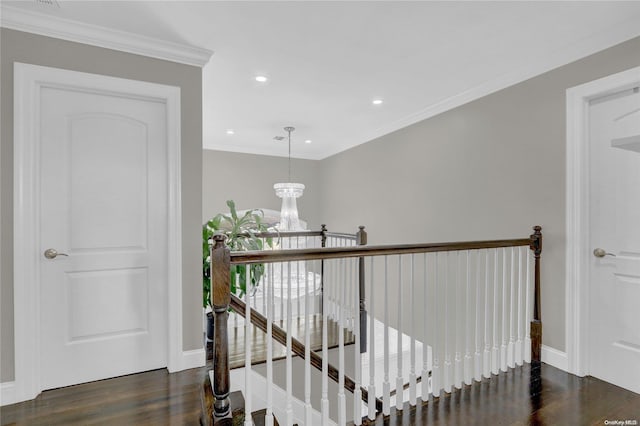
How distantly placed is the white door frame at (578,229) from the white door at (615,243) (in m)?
0.04

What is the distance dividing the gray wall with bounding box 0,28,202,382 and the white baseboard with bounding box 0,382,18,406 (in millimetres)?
34

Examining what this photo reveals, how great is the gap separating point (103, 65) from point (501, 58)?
304cm

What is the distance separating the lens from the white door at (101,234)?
2.22m

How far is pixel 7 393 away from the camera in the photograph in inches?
79.3

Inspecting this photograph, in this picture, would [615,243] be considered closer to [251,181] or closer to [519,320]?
[519,320]

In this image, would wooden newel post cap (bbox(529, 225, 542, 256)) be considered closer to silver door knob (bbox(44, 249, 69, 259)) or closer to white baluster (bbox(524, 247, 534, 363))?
white baluster (bbox(524, 247, 534, 363))

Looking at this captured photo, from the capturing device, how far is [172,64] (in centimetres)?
250

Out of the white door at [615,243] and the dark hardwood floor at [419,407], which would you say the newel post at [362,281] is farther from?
the white door at [615,243]

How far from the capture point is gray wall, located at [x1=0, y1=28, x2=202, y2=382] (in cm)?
206

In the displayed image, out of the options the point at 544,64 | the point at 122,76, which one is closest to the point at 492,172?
the point at 544,64

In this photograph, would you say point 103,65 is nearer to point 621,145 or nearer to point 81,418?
point 81,418

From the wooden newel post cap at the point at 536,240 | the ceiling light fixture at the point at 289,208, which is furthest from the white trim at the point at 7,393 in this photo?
the wooden newel post cap at the point at 536,240

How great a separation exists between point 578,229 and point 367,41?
211 cm

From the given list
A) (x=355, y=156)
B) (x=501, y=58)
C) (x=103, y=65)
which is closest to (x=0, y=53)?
(x=103, y=65)
